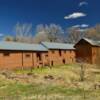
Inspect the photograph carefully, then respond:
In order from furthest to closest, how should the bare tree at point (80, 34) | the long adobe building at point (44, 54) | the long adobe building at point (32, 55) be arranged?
the bare tree at point (80, 34)
the long adobe building at point (44, 54)
the long adobe building at point (32, 55)

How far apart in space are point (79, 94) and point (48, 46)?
34.2 meters

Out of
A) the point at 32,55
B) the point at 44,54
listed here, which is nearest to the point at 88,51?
the point at 44,54

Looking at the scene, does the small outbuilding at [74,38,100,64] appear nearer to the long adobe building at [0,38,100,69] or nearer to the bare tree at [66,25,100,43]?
the long adobe building at [0,38,100,69]

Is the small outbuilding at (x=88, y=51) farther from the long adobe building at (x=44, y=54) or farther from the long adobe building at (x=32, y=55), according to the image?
the long adobe building at (x=32, y=55)

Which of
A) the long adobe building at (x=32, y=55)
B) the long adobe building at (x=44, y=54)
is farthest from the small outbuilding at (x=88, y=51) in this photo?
the long adobe building at (x=32, y=55)

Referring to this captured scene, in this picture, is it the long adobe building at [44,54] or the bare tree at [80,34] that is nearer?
the long adobe building at [44,54]

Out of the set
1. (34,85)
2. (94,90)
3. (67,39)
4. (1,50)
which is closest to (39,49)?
(1,50)

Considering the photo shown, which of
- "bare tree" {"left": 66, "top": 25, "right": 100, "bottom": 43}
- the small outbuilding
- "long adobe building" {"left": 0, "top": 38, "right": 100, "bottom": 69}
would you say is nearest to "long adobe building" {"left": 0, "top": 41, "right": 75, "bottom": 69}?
"long adobe building" {"left": 0, "top": 38, "right": 100, "bottom": 69}

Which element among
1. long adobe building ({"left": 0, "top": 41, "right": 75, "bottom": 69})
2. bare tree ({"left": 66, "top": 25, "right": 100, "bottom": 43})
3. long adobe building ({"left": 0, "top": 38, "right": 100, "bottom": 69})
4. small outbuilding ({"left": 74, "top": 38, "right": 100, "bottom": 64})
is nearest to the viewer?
long adobe building ({"left": 0, "top": 41, "right": 75, "bottom": 69})

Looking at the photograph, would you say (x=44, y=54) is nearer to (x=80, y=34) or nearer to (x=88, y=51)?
(x=88, y=51)

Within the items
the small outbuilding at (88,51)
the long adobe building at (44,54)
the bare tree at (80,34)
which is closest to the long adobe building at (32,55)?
the long adobe building at (44,54)

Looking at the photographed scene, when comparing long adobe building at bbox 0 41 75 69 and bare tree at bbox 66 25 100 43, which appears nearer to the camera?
long adobe building at bbox 0 41 75 69

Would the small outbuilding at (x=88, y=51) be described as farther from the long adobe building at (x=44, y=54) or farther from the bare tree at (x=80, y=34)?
the bare tree at (x=80, y=34)

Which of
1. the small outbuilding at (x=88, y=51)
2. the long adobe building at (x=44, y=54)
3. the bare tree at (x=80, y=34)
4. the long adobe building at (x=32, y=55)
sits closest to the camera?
the long adobe building at (x=32, y=55)
